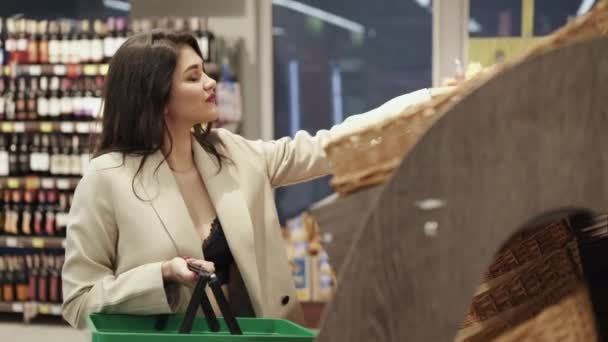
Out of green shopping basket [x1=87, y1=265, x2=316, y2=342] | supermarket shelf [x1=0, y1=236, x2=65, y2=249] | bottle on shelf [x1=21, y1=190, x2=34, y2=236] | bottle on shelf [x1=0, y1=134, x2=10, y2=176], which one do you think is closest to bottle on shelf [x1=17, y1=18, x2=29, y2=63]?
bottle on shelf [x1=0, y1=134, x2=10, y2=176]

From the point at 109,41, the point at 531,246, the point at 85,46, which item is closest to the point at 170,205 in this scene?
the point at 531,246

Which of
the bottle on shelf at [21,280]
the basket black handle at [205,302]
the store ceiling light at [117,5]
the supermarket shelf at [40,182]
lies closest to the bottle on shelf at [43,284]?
the bottle on shelf at [21,280]

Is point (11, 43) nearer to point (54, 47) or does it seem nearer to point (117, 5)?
point (54, 47)

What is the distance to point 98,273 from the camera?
6.98 feet

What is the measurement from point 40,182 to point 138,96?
5626 mm

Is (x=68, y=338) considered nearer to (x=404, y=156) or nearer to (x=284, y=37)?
(x=284, y=37)

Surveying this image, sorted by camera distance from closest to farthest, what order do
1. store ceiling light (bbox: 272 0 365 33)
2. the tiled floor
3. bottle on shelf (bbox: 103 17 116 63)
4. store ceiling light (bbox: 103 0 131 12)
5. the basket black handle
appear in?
the basket black handle → the tiled floor → bottle on shelf (bbox: 103 17 116 63) → store ceiling light (bbox: 272 0 365 33) → store ceiling light (bbox: 103 0 131 12)

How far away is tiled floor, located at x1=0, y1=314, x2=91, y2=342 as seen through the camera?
24.0 feet

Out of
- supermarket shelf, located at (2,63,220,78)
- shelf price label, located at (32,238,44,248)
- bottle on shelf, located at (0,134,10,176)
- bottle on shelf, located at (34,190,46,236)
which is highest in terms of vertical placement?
supermarket shelf, located at (2,63,220,78)

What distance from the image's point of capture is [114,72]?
2379mm

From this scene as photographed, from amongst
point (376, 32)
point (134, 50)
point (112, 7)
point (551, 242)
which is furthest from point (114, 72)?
point (112, 7)

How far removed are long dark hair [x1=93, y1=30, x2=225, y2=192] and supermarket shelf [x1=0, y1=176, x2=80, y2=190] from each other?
5352 millimetres

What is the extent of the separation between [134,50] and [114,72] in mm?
77

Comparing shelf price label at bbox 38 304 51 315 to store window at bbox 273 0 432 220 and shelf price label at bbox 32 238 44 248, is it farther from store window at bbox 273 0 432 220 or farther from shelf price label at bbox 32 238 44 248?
store window at bbox 273 0 432 220
